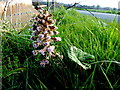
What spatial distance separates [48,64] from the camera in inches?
36.4

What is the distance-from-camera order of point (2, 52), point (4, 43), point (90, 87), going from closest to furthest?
point (90, 87)
point (2, 52)
point (4, 43)

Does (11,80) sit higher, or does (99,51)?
(99,51)

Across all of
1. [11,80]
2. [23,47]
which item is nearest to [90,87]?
[11,80]

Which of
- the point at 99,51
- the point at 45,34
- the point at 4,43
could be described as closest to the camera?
the point at 45,34

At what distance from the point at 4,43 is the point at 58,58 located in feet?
1.68

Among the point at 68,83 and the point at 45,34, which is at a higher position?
the point at 45,34

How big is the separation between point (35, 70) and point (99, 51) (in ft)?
1.15

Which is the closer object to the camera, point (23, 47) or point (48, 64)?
point (48, 64)

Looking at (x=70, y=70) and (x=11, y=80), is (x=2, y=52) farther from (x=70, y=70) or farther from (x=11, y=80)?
(x=70, y=70)

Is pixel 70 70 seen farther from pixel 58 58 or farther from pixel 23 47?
pixel 23 47

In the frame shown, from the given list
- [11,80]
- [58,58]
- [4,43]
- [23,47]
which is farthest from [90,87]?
[4,43]

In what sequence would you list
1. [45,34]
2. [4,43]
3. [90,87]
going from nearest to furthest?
[90,87]
[45,34]
[4,43]

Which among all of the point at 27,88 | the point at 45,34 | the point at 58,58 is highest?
the point at 45,34

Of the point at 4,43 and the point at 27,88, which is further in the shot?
the point at 4,43
